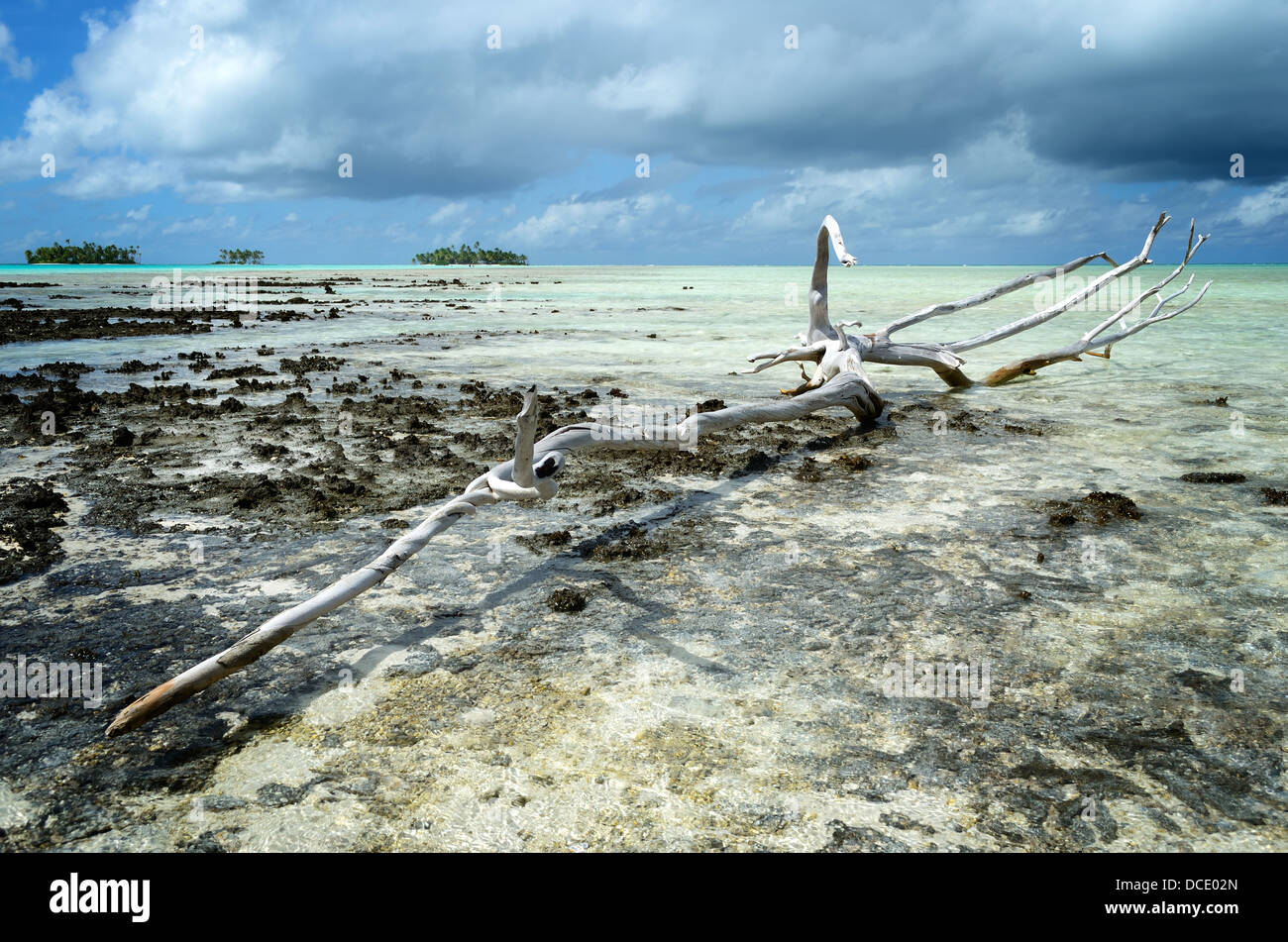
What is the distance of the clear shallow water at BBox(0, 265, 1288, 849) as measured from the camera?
243cm

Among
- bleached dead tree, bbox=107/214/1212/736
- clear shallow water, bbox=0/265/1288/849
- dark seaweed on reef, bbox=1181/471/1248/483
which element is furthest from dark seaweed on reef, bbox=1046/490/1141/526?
bleached dead tree, bbox=107/214/1212/736

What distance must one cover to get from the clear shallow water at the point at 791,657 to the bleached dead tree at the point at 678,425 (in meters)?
Result: 0.29

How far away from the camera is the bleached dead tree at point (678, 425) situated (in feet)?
10.0

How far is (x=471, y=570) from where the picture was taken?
431 centimetres

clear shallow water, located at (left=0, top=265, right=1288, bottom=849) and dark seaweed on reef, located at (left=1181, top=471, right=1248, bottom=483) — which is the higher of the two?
dark seaweed on reef, located at (left=1181, top=471, right=1248, bottom=483)

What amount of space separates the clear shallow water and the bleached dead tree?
291 millimetres

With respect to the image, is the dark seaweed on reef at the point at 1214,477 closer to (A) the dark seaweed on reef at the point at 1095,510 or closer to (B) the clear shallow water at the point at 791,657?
(B) the clear shallow water at the point at 791,657

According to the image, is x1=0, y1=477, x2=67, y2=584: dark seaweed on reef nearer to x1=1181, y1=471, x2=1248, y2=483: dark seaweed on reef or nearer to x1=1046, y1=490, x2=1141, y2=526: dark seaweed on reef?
x1=1046, y1=490, x2=1141, y2=526: dark seaweed on reef

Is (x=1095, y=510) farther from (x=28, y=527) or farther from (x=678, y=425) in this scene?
(x=28, y=527)

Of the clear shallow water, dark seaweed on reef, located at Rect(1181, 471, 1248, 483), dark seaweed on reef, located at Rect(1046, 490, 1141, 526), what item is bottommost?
the clear shallow water

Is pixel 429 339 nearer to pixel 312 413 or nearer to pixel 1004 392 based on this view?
pixel 312 413

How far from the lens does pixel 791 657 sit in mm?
3383

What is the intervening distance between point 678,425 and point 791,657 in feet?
8.43
